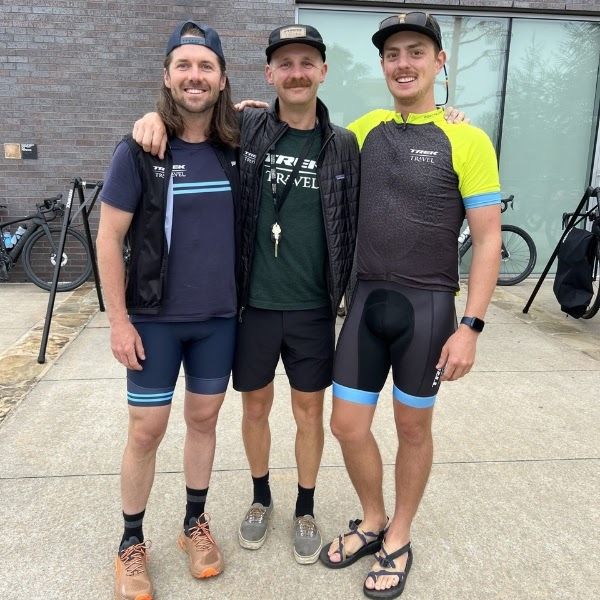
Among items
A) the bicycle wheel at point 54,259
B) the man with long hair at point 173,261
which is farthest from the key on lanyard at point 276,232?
the bicycle wheel at point 54,259

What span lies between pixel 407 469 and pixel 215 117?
1.59 meters

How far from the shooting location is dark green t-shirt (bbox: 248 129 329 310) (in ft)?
7.38

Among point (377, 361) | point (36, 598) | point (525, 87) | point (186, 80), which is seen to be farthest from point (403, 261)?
point (525, 87)

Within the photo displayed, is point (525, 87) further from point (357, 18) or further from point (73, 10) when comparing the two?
point (73, 10)

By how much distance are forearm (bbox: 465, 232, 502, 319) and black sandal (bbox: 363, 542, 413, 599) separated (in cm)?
103

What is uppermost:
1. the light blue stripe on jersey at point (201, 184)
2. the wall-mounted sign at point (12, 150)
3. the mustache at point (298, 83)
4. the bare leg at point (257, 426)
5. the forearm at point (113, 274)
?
the mustache at point (298, 83)

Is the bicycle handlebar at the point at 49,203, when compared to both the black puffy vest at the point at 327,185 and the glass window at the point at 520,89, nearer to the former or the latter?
the glass window at the point at 520,89

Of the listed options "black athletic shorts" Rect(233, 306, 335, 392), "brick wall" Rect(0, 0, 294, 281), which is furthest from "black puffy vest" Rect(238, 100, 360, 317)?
"brick wall" Rect(0, 0, 294, 281)

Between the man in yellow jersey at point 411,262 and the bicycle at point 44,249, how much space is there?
18.6 feet

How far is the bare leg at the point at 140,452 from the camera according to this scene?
216 cm

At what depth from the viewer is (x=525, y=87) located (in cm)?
776

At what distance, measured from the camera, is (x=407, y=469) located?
2.32 metres

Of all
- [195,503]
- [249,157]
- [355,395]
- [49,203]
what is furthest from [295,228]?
[49,203]

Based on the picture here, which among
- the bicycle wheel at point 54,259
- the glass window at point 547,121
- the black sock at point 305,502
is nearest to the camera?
the black sock at point 305,502
